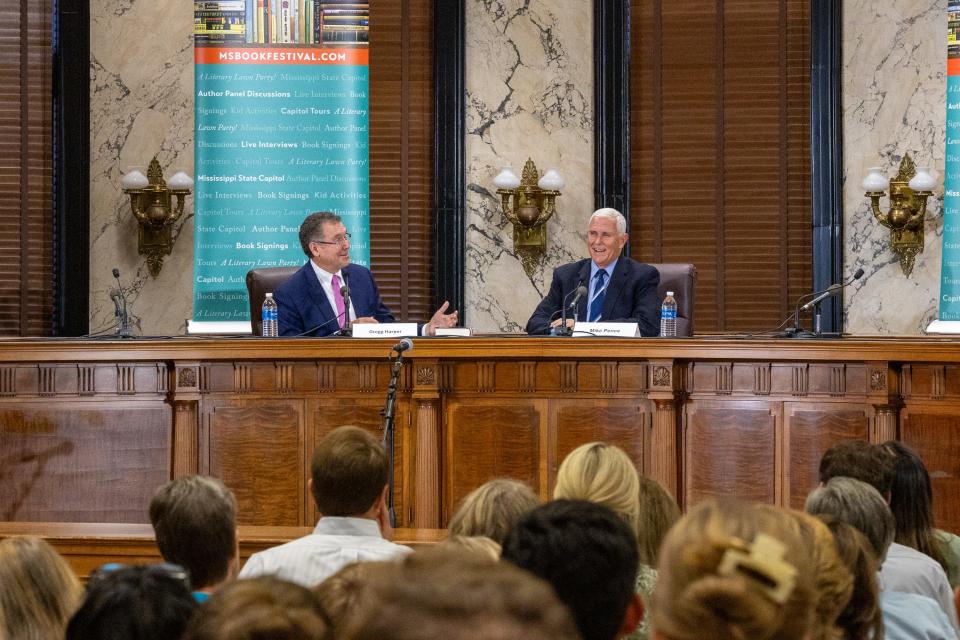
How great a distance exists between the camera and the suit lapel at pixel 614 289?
22.7 ft

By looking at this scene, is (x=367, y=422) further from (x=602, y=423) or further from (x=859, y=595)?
(x=859, y=595)

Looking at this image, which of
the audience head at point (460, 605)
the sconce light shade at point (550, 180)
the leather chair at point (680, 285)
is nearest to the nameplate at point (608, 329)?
the leather chair at point (680, 285)

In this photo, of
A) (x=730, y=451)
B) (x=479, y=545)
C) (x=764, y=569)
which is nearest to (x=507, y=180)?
(x=730, y=451)

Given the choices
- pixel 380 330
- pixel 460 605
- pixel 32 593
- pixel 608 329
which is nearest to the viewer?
pixel 460 605

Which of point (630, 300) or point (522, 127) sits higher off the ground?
point (522, 127)

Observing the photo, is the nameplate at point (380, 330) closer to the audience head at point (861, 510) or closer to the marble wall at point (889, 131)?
the audience head at point (861, 510)

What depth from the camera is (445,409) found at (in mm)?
5824

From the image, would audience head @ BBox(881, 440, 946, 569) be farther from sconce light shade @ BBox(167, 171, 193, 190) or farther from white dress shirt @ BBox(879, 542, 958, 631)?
sconce light shade @ BBox(167, 171, 193, 190)

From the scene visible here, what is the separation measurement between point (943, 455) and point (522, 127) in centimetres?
428

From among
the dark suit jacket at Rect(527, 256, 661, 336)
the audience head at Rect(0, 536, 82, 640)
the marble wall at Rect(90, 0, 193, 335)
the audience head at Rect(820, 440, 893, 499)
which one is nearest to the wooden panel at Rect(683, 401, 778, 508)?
the dark suit jacket at Rect(527, 256, 661, 336)

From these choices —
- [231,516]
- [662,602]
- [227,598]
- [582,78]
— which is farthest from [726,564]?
[582,78]

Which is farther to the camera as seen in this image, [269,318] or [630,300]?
[630,300]

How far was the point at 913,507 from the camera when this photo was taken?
10.6 ft

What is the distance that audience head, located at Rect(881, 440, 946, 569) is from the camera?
3.24 meters
